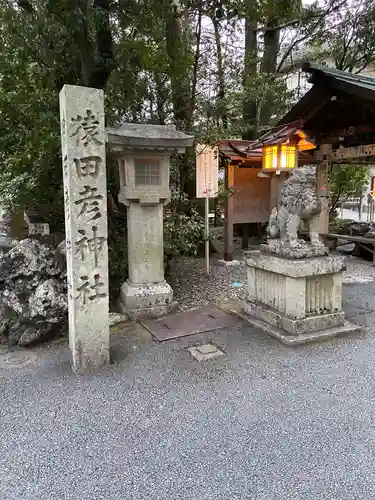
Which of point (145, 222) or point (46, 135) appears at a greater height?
point (46, 135)

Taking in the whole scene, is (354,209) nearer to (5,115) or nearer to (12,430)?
(5,115)

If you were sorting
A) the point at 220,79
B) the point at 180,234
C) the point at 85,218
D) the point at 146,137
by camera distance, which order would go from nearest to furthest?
the point at 85,218, the point at 146,137, the point at 180,234, the point at 220,79

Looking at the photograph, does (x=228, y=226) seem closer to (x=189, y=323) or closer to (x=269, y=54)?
(x=189, y=323)

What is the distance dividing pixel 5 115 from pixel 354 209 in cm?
2035

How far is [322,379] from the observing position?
3.44 meters

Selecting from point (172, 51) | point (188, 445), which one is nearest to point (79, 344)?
point (188, 445)

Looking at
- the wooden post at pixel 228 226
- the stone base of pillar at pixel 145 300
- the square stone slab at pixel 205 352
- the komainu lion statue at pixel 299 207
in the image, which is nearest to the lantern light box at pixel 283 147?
the wooden post at pixel 228 226

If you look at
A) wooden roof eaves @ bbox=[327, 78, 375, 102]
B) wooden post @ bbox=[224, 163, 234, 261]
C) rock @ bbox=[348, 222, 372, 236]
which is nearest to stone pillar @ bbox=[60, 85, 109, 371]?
wooden post @ bbox=[224, 163, 234, 261]

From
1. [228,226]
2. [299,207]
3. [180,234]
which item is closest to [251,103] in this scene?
[228,226]

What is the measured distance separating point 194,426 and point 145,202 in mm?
3184

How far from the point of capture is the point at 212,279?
23.4 feet

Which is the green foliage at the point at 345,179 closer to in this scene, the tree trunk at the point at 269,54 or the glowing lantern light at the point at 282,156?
the tree trunk at the point at 269,54

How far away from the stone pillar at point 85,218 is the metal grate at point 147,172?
1551 millimetres

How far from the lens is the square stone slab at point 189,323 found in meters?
4.65
